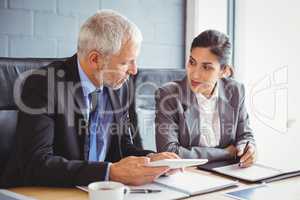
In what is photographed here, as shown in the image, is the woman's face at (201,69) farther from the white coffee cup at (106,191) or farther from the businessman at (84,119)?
the white coffee cup at (106,191)

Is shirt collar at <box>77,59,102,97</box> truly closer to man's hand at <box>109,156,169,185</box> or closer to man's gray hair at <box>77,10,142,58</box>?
man's gray hair at <box>77,10,142,58</box>

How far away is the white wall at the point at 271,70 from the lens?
268cm

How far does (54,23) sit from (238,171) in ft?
4.01

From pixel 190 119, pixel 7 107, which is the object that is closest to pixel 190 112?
pixel 190 119

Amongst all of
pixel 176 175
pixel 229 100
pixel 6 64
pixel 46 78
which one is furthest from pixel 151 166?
pixel 229 100

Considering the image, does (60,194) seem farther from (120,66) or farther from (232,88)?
(232,88)

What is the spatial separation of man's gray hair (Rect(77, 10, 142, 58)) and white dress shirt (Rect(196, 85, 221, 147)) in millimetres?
558

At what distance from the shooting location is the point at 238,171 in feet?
5.01

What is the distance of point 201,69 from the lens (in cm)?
198

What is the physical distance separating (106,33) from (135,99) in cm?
56

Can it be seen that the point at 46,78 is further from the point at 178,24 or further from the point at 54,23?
the point at 178,24

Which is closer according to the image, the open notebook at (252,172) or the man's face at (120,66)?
the open notebook at (252,172)

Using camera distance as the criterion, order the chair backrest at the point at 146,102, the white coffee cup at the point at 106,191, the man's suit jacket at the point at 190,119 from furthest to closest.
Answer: the chair backrest at the point at 146,102 → the man's suit jacket at the point at 190,119 → the white coffee cup at the point at 106,191

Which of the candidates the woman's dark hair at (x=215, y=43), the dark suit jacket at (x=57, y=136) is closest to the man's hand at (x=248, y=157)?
the dark suit jacket at (x=57, y=136)
